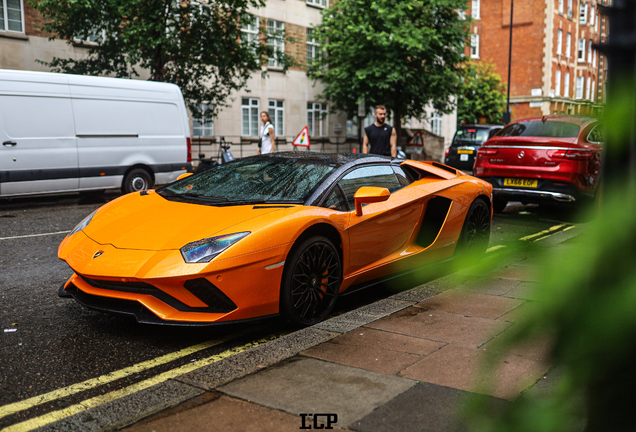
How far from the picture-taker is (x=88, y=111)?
11969 mm

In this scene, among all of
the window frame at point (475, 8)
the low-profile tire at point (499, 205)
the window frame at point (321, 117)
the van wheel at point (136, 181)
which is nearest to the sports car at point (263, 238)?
the low-profile tire at point (499, 205)

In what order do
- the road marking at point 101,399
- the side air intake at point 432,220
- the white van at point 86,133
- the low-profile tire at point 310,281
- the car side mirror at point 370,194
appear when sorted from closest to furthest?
the road marking at point 101,399 → the low-profile tire at point 310,281 → the car side mirror at point 370,194 → the side air intake at point 432,220 → the white van at point 86,133

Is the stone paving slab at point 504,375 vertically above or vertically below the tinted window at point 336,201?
above

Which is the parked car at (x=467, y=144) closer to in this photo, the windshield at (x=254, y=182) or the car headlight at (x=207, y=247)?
the windshield at (x=254, y=182)

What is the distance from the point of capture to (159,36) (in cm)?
1727

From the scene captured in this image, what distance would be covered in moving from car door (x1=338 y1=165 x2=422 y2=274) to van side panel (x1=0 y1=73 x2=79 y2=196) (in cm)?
821

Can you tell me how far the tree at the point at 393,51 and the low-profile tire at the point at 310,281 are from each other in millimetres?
20322

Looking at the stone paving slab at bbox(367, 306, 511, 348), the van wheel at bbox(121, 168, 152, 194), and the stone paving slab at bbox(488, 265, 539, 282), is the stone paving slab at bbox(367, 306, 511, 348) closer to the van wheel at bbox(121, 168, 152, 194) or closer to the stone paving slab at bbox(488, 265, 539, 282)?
the stone paving slab at bbox(488, 265, 539, 282)

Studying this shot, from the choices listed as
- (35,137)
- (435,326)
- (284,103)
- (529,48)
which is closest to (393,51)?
(284,103)

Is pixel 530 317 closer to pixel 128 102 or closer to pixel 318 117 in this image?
pixel 128 102

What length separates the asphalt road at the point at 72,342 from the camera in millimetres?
3311

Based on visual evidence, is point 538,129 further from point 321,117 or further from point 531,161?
point 321,117

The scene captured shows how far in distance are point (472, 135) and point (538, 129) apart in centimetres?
1274

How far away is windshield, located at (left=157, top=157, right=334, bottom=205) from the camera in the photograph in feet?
15.5
